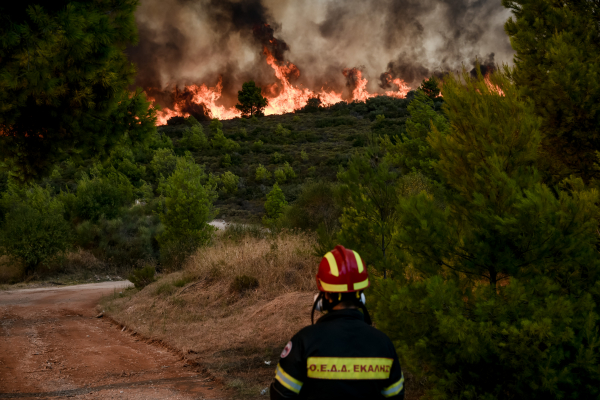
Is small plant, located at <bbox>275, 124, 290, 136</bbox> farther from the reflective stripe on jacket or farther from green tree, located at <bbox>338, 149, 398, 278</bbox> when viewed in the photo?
the reflective stripe on jacket

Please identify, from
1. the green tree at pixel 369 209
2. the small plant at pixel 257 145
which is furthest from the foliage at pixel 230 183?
the green tree at pixel 369 209

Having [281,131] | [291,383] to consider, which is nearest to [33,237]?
[291,383]

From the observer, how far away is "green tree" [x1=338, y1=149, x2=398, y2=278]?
6.24 m

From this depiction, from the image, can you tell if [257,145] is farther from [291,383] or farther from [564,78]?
[291,383]

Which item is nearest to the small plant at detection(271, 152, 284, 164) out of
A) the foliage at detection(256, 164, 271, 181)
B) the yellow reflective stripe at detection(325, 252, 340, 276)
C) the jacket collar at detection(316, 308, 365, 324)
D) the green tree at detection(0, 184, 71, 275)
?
the foliage at detection(256, 164, 271, 181)

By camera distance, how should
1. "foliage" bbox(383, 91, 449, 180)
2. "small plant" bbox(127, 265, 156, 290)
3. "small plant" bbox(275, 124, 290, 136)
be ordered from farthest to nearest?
"small plant" bbox(275, 124, 290, 136) → "foliage" bbox(383, 91, 449, 180) → "small plant" bbox(127, 265, 156, 290)

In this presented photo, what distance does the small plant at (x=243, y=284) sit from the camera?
37.9 feet

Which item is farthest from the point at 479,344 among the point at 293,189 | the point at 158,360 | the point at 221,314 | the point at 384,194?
the point at 293,189

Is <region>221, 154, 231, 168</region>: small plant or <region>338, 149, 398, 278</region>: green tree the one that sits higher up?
<region>221, 154, 231, 168</region>: small plant

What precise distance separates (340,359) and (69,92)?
833 centimetres

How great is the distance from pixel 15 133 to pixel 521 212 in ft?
30.2

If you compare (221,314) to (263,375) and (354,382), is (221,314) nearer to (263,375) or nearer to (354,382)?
(263,375)

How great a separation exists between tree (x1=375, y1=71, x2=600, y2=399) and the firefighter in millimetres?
1647

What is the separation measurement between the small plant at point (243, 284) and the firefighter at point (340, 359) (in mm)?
9729
